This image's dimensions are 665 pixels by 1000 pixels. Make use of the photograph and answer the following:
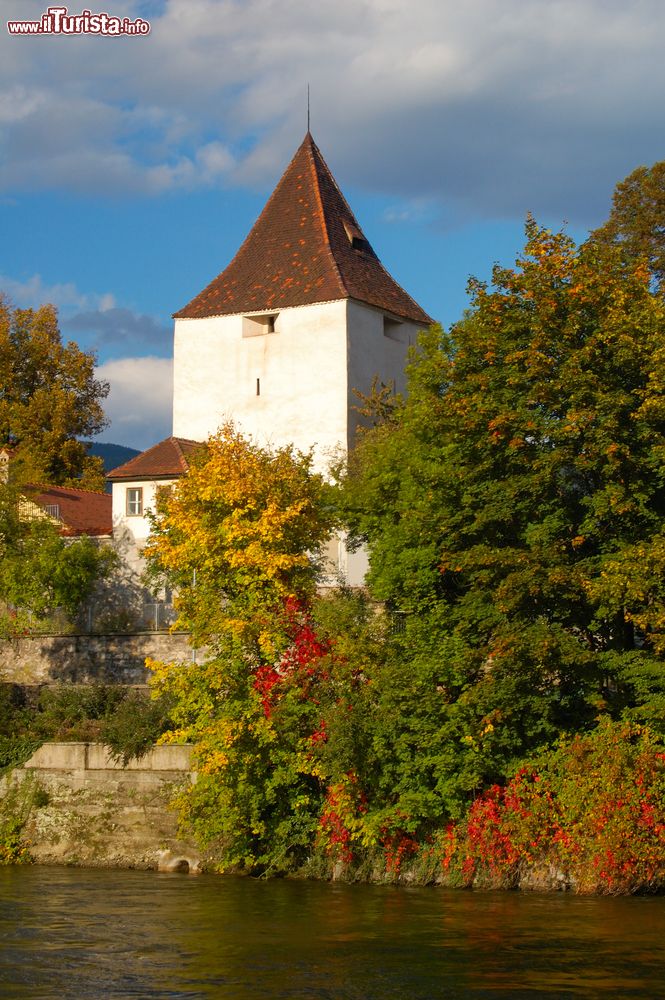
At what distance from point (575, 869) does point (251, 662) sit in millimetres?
8070

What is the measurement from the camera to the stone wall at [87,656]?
136 ft

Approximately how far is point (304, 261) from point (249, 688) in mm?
25093

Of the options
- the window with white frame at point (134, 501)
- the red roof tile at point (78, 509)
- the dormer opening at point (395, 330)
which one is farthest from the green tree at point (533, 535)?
the dormer opening at point (395, 330)

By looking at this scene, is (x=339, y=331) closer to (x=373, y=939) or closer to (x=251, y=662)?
(x=251, y=662)

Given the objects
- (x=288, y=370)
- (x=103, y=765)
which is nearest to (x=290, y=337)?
(x=288, y=370)

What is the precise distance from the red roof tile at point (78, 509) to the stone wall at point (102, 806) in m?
15.5

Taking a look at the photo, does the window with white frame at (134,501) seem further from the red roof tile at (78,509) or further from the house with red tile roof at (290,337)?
the red roof tile at (78,509)

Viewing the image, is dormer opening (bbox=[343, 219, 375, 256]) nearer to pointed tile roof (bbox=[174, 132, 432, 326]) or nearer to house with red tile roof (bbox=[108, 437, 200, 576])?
pointed tile roof (bbox=[174, 132, 432, 326])

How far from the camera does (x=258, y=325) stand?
52.0 m

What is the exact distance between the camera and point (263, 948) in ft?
67.2

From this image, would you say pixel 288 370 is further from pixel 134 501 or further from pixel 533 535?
pixel 533 535

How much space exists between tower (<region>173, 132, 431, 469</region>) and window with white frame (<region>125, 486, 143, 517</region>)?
3892 mm

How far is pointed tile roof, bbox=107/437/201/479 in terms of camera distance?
4794 centimetres

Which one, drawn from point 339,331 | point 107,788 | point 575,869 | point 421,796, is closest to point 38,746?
point 107,788
